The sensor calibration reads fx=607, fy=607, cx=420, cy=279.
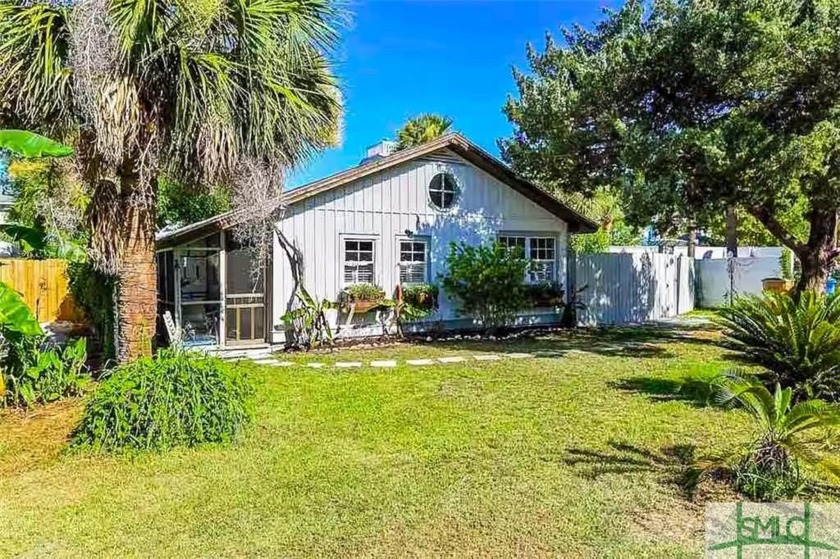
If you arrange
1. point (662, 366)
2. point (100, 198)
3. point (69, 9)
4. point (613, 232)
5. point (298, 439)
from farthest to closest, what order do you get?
1. point (613, 232)
2. point (662, 366)
3. point (100, 198)
4. point (69, 9)
5. point (298, 439)

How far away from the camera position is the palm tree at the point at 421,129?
21.8m

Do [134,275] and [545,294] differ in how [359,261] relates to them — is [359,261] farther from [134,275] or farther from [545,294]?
[134,275]

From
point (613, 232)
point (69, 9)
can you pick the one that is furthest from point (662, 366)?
point (613, 232)

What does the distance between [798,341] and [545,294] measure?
8528 mm

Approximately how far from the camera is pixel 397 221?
13.5 m

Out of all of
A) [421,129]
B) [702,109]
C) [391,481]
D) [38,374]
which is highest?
[421,129]

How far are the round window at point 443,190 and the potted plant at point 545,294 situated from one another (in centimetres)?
283

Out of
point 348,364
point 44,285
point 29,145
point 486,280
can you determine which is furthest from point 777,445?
point 44,285

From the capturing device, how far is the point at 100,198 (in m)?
7.40

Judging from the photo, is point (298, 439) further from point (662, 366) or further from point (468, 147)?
point (468, 147)

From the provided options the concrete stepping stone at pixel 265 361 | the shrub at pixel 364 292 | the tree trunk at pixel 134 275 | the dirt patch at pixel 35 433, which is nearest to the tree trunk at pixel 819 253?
the shrub at pixel 364 292

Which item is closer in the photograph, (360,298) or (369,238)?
(360,298)

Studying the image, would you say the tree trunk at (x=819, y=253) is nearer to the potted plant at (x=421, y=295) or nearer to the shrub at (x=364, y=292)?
the potted plant at (x=421, y=295)

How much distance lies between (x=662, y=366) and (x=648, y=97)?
16.5ft
